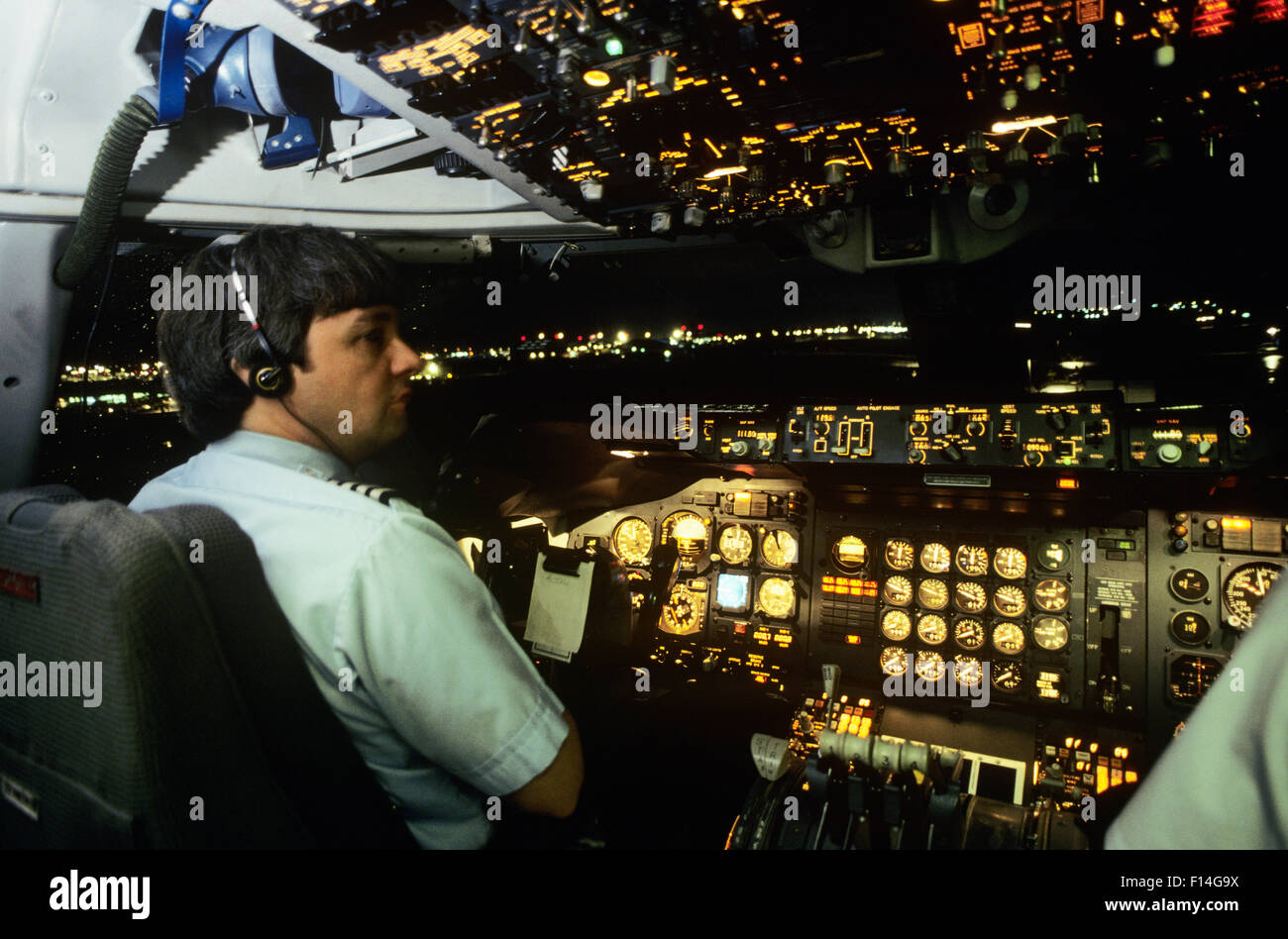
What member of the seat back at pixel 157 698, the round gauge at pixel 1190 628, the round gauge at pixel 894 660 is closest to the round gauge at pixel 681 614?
the round gauge at pixel 894 660

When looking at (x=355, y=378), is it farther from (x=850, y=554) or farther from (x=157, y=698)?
(x=850, y=554)

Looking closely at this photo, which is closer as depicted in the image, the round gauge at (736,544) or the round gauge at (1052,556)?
the round gauge at (1052,556)

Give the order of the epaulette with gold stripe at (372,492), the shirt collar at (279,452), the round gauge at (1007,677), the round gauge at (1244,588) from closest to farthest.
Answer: the epaulette with gold stripe at (372,492)
the shirt collar at (279,452)
the round gauge at (1244,588)
the round gauge at (1007,677)

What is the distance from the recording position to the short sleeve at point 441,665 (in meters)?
0.88

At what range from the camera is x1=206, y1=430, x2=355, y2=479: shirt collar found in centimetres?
108

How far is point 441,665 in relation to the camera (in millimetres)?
884

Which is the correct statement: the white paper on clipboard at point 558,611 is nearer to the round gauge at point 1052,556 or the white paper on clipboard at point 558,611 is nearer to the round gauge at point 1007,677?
the round gauge at point 1007,677

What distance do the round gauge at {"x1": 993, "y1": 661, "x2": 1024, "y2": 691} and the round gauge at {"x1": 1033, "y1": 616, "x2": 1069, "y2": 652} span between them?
0.52 feet

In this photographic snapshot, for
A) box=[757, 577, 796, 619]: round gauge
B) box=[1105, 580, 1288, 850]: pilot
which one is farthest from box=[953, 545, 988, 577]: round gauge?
box=[1105, 580, 1288, 850]: pilot

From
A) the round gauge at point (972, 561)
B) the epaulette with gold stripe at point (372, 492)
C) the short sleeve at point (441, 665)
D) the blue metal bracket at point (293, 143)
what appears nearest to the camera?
the short sleeve at point (441, 665)

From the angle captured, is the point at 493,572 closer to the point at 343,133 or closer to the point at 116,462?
the point at 116,462

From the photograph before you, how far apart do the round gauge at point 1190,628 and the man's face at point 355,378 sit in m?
3.27

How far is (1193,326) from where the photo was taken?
2.02 metres
